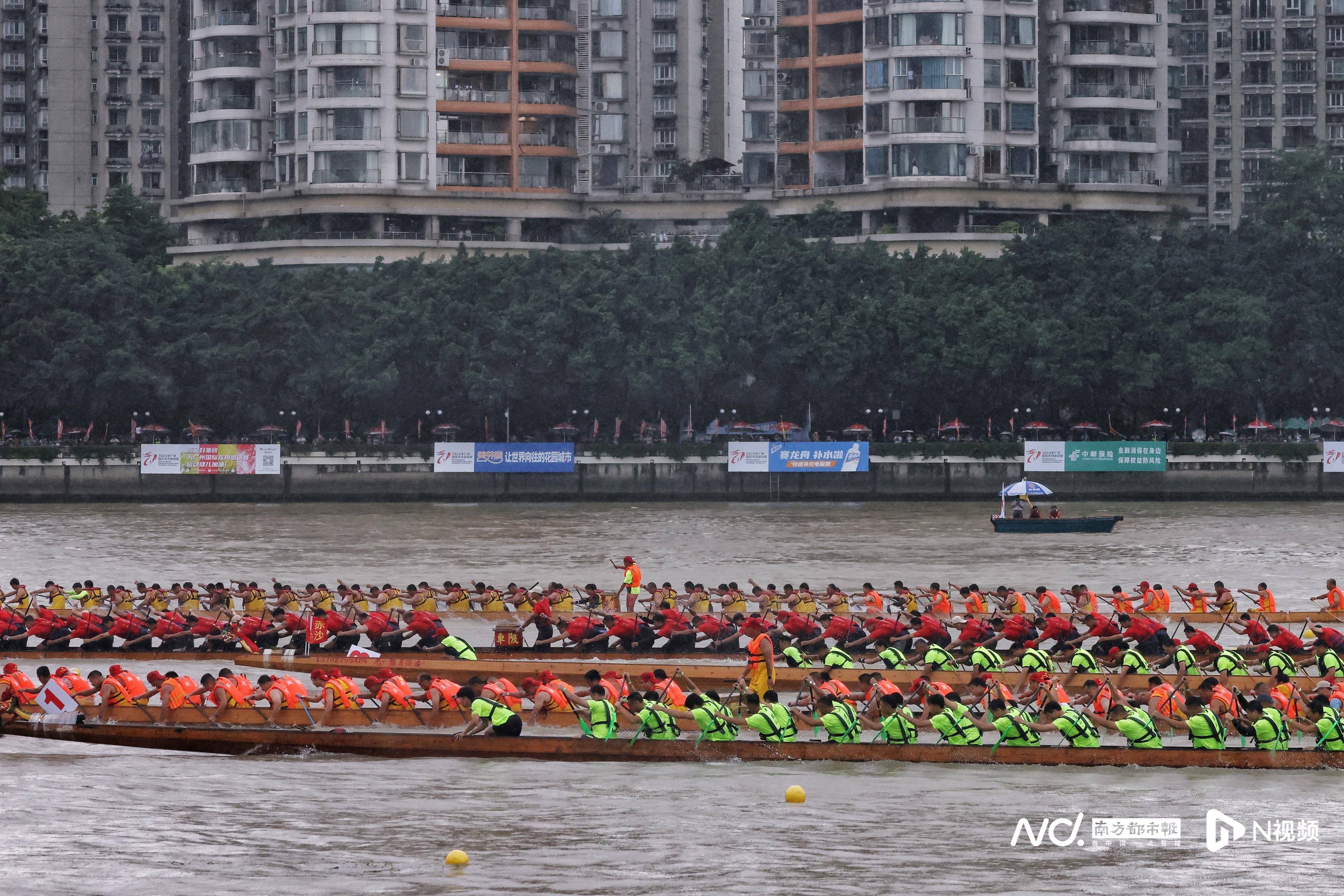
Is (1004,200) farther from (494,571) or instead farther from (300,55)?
(494,571)

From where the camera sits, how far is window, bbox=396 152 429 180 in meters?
90.3

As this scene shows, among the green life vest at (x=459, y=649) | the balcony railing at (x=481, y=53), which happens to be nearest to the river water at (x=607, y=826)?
the green life vest at (x=459, y=649)

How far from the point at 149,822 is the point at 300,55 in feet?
244

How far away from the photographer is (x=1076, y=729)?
23.2 meters

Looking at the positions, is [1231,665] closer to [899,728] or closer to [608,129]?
[899,728]

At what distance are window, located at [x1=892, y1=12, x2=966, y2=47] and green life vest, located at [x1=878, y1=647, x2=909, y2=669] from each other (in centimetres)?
6274

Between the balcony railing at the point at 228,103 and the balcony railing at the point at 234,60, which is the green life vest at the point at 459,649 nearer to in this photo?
the balcony railing at the point at 228,103

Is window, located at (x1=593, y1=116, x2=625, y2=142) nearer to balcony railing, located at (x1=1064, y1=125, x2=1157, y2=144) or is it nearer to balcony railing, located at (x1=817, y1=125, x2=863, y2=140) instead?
balcony railing, located at (x1=817, y1=125, x2=863, y2=140)

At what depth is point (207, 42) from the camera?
96.0 meters

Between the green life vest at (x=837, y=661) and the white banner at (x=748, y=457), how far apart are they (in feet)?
133

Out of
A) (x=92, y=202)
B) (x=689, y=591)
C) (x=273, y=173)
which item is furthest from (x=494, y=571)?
(x=92, y=202)

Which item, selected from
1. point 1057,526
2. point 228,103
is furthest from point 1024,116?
point 228,103

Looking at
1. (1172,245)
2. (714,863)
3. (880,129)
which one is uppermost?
(880,129)

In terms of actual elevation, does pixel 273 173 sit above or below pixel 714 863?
above
